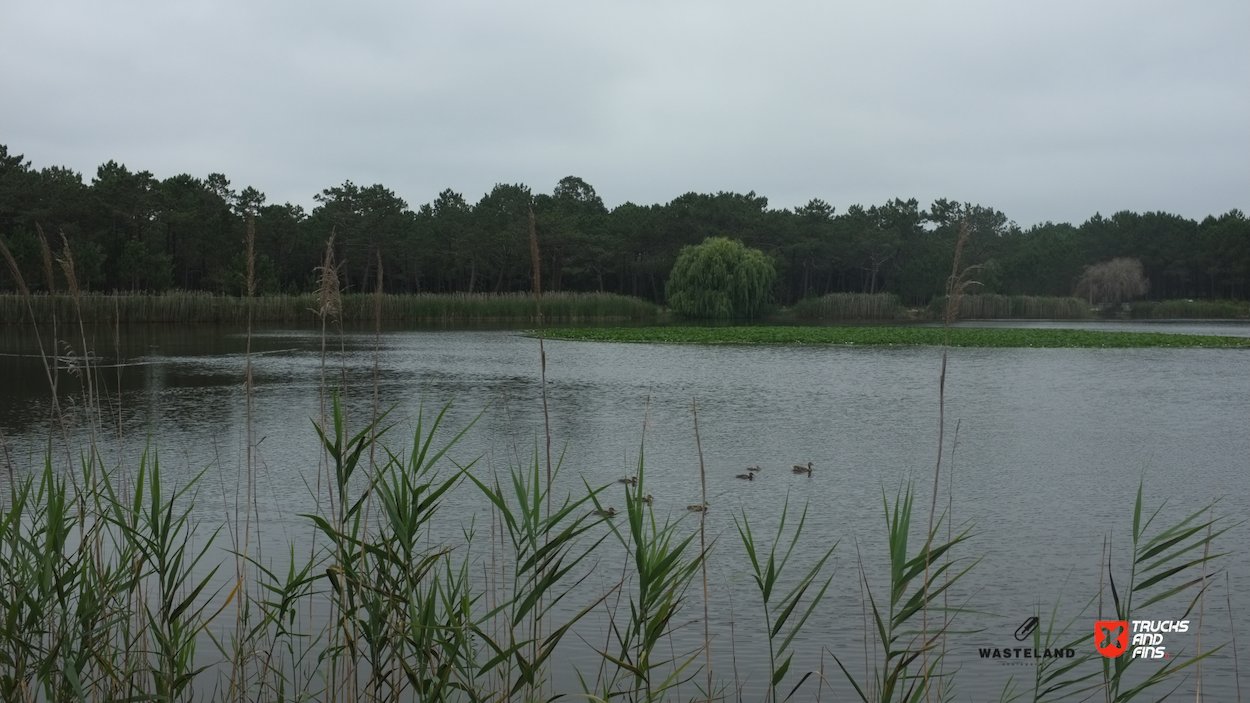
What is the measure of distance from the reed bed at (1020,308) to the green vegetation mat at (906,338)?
2696cm

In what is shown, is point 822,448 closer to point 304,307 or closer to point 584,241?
point 304,307

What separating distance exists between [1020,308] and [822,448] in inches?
1996

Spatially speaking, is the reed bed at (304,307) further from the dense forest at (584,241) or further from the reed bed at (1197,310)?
the reed bed at (1197,310)

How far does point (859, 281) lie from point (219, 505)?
71507 mm

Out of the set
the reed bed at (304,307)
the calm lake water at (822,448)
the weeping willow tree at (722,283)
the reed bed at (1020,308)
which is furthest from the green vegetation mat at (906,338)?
the reed bed at (1020,308)

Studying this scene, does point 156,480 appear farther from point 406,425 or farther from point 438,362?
point 438,362

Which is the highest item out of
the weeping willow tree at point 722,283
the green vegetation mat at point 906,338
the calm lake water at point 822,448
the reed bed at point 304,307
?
the weeping willow tree at point 722,283

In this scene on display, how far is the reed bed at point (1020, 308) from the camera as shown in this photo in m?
54.4

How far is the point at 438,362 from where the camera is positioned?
1886cm

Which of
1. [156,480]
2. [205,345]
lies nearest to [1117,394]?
[156,480]

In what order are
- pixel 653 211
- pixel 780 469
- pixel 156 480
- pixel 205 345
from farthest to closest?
pixel 653 211, pixel 205 345, pixel 780 469, pixel 156 480

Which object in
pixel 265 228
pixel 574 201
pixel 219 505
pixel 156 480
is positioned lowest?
pixel 219 505

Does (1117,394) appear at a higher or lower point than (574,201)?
lower

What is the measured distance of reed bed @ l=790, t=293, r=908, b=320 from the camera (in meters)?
53.2
